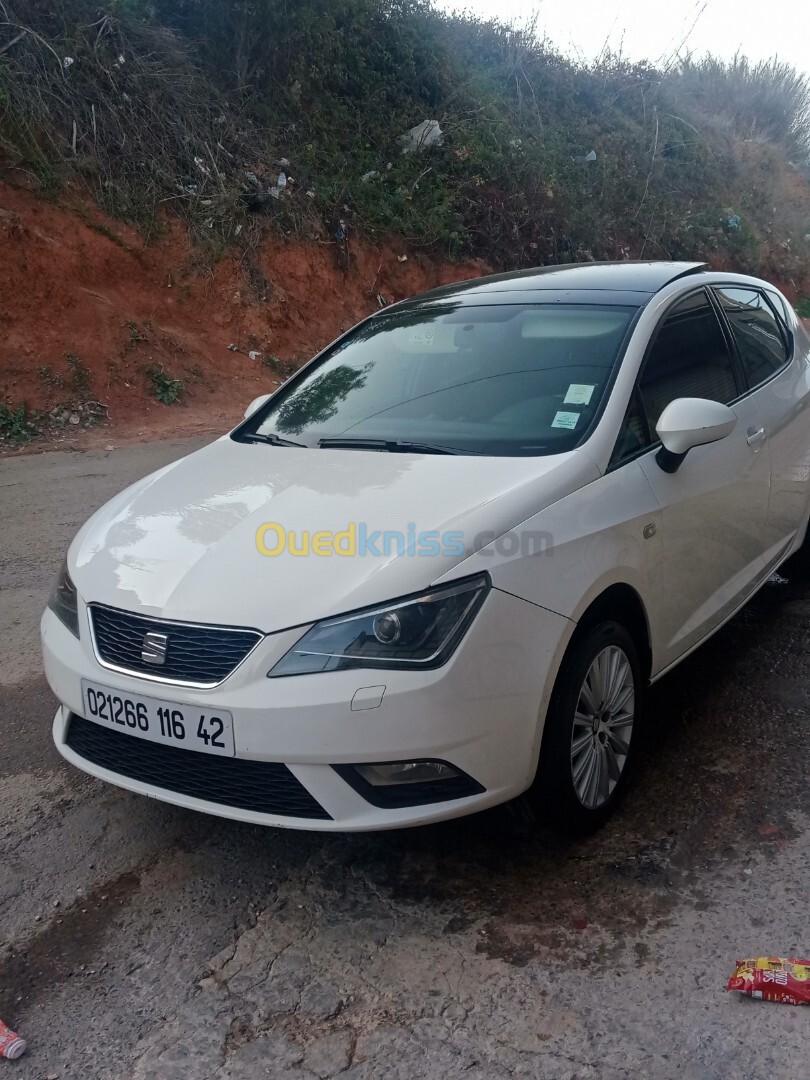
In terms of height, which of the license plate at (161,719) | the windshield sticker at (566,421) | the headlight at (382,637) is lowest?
the license plate at (161,719)

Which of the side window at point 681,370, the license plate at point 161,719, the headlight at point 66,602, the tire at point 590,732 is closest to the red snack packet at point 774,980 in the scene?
the tire at point 590,732

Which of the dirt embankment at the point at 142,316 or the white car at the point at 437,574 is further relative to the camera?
the dirt embankment at the point at 142,316

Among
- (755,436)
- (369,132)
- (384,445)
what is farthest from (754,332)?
(369,132)

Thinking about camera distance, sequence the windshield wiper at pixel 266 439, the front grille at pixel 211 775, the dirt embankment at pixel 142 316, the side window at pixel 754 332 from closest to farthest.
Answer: the front grille at pixel 211 775, the windshield wiper at pixel 266 439, the side window at pixel 754 332, the dirt embankment at pixel 142 316

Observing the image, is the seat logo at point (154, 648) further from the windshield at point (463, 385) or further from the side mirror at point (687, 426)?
the side mirror at point (687, 426)

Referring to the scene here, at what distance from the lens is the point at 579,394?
10.8ft

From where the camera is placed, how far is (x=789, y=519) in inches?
174

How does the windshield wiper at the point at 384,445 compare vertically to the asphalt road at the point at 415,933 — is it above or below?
above

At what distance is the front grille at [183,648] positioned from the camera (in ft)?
8.15

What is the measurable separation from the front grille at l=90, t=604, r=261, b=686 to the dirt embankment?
7.94m

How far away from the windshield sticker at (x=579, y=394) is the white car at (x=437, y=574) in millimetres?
12

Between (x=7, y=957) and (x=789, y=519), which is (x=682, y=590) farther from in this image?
(x=7, y=957)

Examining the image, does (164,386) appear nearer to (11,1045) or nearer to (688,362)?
(688,362)

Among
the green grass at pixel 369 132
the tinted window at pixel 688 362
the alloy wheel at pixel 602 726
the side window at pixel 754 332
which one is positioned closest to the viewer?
the alloy wheel at pixel 602 726
